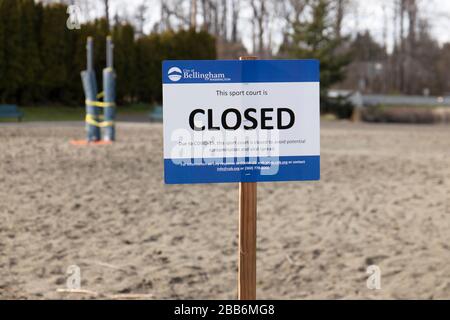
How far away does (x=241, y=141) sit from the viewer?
2395 mm

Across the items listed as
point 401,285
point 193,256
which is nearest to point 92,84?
point 193,256

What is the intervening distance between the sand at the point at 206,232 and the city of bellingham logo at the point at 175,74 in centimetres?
210

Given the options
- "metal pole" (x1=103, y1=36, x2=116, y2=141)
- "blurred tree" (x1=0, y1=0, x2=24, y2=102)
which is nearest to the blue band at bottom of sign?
"metal pole" (x1=103, y1=36, x2=116, y2=141)

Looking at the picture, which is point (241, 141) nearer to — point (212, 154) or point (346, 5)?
point (212, 154)

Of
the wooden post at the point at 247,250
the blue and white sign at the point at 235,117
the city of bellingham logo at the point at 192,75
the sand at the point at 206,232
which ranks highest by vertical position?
the city of bellingham logo at the point at 192,75

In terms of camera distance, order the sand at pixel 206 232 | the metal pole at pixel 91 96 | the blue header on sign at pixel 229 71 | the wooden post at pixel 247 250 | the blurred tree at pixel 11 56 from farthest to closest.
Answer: the blurred tree at pixel 11 56, the metal pole at pixel 91 96, the sand at pixel 206 232, the wooden post at pixel 247 250, the blue header on sign at pixel 229 71

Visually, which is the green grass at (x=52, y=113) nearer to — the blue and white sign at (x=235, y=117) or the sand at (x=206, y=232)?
the sand at (x=206, y=232)

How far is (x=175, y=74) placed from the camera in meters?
2.38

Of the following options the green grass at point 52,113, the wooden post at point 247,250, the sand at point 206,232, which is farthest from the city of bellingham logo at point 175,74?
the green grass at point 52,113

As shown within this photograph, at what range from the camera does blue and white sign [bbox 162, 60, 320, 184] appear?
2371 millimetres

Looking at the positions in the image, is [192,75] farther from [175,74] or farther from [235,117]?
[235,117]

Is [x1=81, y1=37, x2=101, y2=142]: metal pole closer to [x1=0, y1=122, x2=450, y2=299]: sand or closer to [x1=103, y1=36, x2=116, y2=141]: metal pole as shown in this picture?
[x1=103, y1=36, x2=116, y2=141]: metal pole

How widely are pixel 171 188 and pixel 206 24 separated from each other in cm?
1802

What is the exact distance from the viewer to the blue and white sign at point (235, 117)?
7.78 ft
